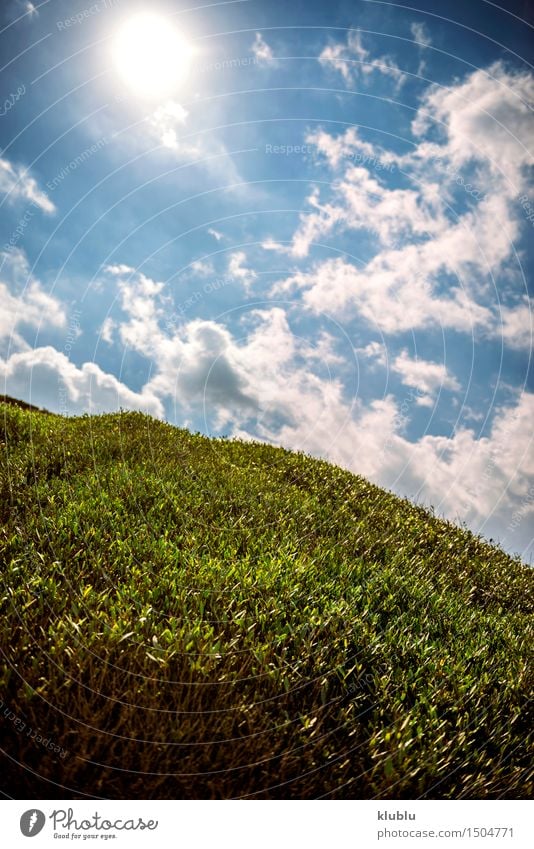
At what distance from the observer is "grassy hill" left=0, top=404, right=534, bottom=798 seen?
3264mm

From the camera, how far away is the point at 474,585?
9469 millimetres

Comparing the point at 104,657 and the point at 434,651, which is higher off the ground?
the point at 434,651

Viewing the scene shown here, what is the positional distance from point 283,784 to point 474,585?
289 inches

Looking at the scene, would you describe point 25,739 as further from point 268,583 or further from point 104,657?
point 268,583

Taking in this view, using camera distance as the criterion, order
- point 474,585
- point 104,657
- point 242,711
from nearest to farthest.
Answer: point 242,711, point 104,657, point 474,585

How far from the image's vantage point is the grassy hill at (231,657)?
10.7ft

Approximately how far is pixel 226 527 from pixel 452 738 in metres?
4.01

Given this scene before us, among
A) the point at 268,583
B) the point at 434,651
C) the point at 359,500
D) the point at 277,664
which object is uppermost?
the point at 359,500

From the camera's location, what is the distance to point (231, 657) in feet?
13.7

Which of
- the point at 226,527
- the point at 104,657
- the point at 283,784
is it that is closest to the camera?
the point at 283,784

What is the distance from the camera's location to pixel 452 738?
412 centimetres

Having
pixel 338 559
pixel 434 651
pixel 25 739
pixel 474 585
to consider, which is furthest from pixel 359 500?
pixel 25 739
